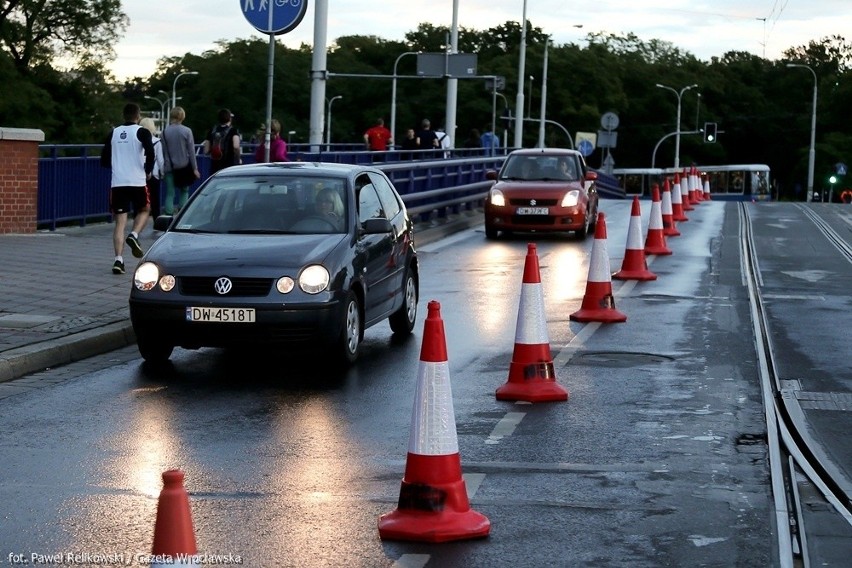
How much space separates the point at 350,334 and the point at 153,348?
1329 mm

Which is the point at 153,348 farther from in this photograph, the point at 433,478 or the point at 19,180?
the point at 19,180

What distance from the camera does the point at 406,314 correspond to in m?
13.1

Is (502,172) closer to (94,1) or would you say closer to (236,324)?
(236,324)

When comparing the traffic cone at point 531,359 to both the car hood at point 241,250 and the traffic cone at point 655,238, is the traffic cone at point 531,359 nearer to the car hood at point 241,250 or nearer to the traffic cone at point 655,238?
the car hood at point 241,250

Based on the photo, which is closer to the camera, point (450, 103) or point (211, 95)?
point (450, 103)

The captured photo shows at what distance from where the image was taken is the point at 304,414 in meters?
9.19

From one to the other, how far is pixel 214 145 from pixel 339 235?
11.7m

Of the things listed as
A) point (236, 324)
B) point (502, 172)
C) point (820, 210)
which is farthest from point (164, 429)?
point (820, 210)

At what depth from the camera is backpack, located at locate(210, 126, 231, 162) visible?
22.6 m

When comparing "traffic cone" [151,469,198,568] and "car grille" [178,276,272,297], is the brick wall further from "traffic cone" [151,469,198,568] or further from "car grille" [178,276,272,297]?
"traffic cone" [151,469,198,568]

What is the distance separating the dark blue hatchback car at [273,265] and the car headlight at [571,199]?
13.1m

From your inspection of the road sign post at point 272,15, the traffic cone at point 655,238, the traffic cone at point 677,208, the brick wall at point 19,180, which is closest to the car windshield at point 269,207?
the road sign post at point 272,15

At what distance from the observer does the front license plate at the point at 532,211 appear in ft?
84.1

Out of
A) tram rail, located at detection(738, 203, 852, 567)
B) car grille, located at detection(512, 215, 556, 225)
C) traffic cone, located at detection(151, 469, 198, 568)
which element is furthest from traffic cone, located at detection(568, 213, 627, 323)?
car grille, located at detection(512, 215, 556, 225)
